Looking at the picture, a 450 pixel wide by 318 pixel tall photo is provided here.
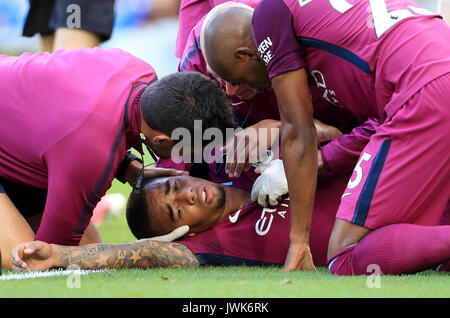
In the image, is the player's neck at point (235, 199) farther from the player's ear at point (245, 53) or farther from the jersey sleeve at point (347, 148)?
the player's ear at point (245, 53)

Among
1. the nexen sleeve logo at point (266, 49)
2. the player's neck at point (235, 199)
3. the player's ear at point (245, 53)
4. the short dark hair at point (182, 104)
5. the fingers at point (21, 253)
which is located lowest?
the player's neck at point (235, 199)

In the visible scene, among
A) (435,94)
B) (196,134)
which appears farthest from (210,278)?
(435,94)

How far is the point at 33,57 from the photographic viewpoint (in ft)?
13.6

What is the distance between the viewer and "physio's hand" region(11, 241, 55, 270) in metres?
3.44

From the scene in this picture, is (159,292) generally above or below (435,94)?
below

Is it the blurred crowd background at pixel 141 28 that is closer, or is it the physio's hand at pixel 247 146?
the physio's hand at pixel 247 146

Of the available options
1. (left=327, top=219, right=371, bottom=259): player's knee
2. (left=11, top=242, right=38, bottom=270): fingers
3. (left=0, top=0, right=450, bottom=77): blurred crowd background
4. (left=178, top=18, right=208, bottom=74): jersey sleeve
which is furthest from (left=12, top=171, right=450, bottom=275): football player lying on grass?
(left=0, top=0, right=450, bottom=77): blurred crowd background

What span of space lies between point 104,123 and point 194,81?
21.3 inches

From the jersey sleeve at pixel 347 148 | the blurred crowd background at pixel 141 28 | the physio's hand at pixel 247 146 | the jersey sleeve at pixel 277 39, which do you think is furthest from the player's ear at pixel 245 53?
the blurred crowd background at pixel 141 28

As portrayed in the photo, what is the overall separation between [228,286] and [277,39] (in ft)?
4.06

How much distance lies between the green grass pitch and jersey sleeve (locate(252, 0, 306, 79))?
100 centimetres

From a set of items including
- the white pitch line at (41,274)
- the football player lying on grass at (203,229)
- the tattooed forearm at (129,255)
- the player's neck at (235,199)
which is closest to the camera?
the white pitch line at (41,274)

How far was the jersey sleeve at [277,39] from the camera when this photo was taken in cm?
356
